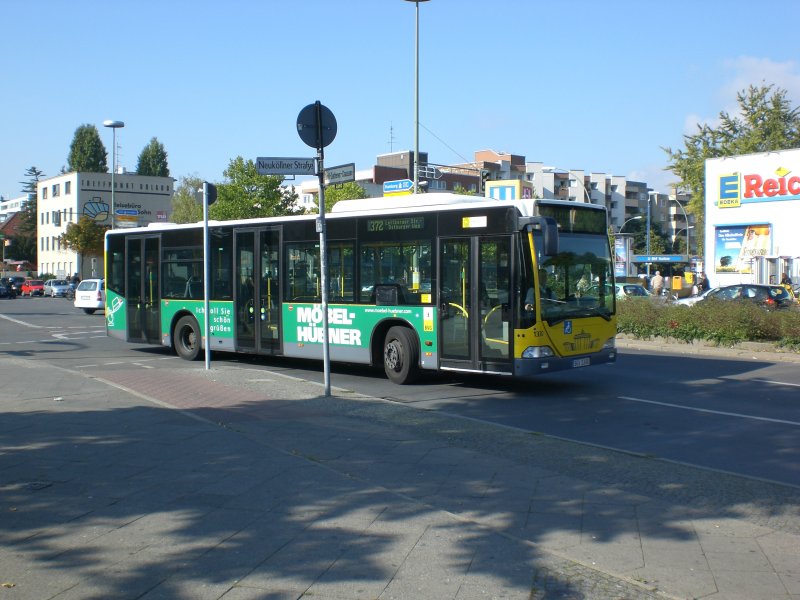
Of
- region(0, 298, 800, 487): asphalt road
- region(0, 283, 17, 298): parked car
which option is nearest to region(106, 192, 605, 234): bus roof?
region(0, 298, 800, 487): asphalt road

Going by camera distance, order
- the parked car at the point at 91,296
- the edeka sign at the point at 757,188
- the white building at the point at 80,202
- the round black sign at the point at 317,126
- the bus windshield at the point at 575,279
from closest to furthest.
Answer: the round black sign at the point at 317,126 → the bus windshield at the point at 575,279 → the edeka sign at the point at 757,188 → the parked car at the point at 91,296 → the white building at the point at 80,202

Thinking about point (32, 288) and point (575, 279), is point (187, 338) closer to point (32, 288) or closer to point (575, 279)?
point (575, 279)

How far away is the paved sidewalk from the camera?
188 inches

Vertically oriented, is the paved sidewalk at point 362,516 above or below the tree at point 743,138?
below

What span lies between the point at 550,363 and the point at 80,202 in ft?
257

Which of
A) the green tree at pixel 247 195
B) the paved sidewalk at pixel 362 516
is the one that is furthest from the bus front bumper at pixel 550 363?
the green tree at pixel 247 195

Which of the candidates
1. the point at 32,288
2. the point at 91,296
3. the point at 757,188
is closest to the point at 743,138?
the point at 757,188

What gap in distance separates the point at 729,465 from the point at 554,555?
366cm

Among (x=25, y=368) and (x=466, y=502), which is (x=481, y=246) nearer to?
(x=466, y=502)

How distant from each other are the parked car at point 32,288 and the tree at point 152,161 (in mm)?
42678

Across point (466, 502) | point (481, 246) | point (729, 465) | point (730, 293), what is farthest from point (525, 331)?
point (730, 293)

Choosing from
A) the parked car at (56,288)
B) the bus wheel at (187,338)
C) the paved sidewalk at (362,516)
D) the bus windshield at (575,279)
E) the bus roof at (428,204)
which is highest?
the bus roof at (428,204)

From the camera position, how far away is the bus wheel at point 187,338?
17.8 meters

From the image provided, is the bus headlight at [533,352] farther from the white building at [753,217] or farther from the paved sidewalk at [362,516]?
the white building at [753,217]
